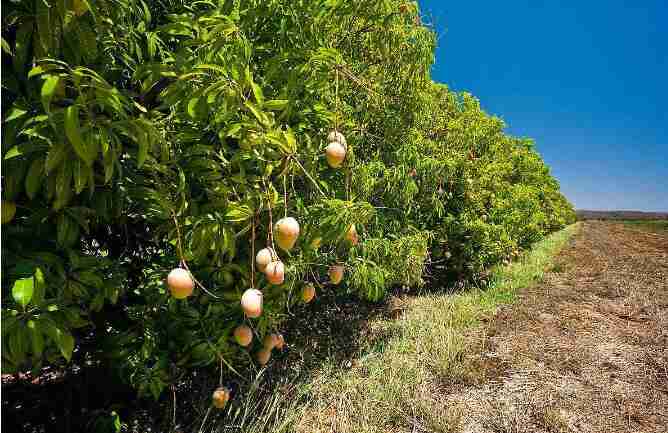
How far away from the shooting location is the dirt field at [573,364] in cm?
279

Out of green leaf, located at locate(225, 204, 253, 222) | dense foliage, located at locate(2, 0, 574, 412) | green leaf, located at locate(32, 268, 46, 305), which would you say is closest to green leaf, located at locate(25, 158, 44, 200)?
dense foliage, located at locate(2, 0, 574, 412)

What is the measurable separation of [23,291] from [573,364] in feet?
13.7

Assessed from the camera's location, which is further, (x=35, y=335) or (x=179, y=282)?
(x=179, y=282)

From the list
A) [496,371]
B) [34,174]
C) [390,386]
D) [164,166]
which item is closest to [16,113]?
[34,174]

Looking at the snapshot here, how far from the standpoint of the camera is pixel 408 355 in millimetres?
3586

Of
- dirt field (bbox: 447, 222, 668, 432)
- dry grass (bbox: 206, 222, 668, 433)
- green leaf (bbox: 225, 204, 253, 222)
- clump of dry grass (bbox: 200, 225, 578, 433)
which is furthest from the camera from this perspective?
dirt field (bbox: 447, 222, 668, 432)

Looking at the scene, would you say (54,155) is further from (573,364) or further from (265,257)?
(573,364)

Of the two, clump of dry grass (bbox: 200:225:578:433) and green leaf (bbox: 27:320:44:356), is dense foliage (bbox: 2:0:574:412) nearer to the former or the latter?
green leaf (bbox: 27:320:44:356)

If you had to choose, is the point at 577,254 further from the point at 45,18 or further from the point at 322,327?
the point at 45,18

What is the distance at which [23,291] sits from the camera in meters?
1.15

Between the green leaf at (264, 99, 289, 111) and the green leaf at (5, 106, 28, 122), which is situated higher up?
the green leaf at (264, 99, 289, 111)

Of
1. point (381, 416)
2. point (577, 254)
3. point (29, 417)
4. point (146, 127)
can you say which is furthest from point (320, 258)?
point (577, 254)

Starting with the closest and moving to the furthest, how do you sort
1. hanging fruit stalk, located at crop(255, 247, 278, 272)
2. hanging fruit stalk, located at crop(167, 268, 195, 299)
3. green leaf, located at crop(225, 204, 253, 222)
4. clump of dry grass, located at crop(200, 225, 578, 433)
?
1. hanging fruit stalk, located at crop(167, 268, 195, 299)
2. hanging fruit stalk, located at crop(255, 247, 278, 272)
3. green leaf, located at crop(225, 204, 253, 222)
4. clump of dry grass, located at crop(200, 225, 578, 433)

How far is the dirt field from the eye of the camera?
9.14ft
